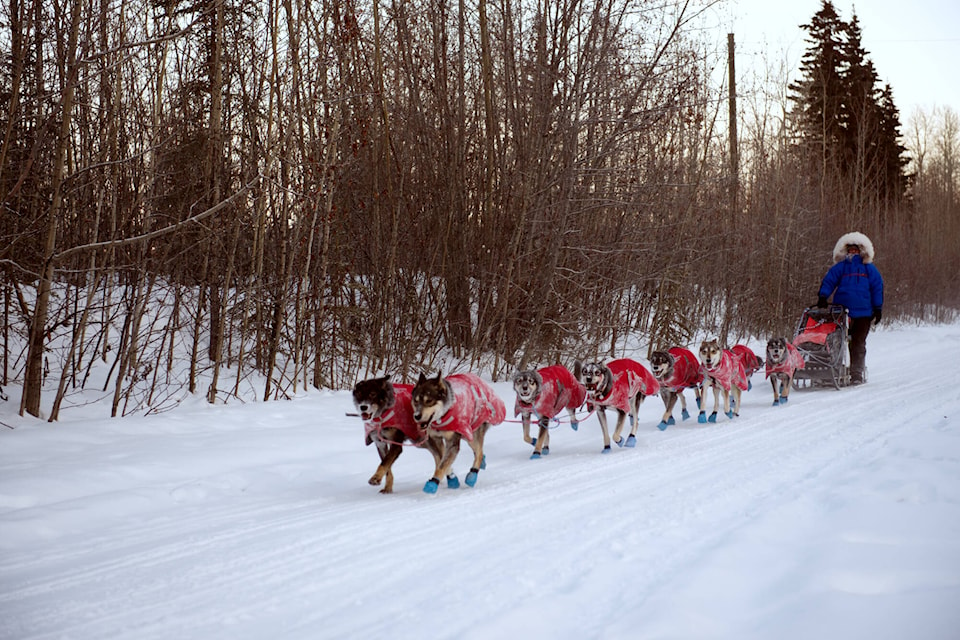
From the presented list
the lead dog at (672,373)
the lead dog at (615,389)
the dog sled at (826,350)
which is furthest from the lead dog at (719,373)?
the dog sled at (826,350)

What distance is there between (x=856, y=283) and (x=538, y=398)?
7.09m

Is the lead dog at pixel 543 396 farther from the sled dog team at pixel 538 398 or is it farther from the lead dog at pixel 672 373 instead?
the lead dog at pixel 672 373

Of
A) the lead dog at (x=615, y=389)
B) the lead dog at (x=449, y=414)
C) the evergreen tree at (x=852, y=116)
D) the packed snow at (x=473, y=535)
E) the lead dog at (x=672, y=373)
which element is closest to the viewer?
the packed snow at (x=473, y=535)

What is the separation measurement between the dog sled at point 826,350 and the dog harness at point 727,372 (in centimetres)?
216

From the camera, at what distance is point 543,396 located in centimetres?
751

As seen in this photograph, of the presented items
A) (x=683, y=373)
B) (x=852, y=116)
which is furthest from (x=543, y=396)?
(x=852, y=116)

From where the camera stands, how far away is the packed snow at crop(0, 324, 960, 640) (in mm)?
3195

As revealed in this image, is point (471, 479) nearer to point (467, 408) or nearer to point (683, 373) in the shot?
point (467, 408)

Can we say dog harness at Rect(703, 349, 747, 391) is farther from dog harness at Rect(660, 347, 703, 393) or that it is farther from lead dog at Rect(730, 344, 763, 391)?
lead dog at Rect(730, 344, 763, 391)

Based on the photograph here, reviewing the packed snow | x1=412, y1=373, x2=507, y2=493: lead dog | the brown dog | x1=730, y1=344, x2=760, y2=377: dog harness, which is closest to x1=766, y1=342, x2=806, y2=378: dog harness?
x1=730, y1=344, x2=760, y2=377: dog harness

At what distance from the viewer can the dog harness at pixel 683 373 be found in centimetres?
901

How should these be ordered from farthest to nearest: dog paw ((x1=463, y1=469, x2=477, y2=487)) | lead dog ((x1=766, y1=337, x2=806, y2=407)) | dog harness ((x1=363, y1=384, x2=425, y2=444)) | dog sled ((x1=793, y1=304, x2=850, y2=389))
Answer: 1. dog sled ((x1=793, y1=304, x2=850, y2=389))
2. lead dog ((x1=766, y1=337, x2=806, y2=407))
3. dog paw ((x1=463, y1=469, x2=477, y2=487))
4. dog harness ((x1=363, y1=384, x2=425, y2=444))

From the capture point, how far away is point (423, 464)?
7.23 meters

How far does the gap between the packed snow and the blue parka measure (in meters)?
4.49
